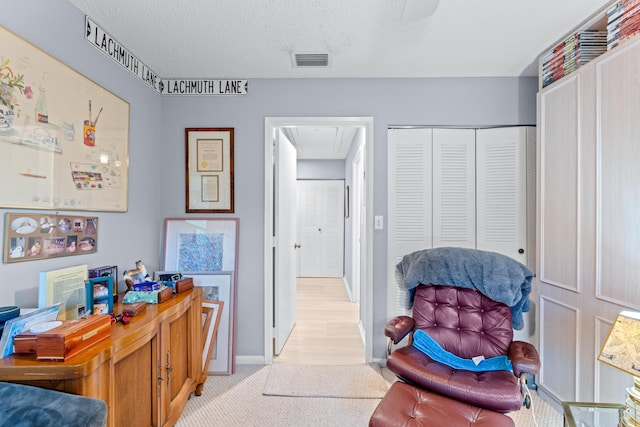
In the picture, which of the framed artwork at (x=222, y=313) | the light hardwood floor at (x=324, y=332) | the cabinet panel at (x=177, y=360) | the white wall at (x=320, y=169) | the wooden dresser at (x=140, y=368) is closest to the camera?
the wooden dresser at (x=140, y=368)

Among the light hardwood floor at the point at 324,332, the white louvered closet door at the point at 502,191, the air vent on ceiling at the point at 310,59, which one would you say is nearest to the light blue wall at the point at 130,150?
the air vent on ceiling at the point at 310,59

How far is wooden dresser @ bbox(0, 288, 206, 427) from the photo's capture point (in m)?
1.16

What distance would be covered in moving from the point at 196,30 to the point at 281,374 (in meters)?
2.62

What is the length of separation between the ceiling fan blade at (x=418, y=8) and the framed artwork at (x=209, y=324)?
7.78 feet

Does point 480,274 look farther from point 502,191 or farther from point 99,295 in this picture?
point 99,295

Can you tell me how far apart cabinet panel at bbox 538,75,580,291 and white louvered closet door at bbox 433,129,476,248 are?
50 centimetres

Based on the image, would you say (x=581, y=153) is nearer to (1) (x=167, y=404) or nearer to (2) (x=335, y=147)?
(1) (x=167, y=404)

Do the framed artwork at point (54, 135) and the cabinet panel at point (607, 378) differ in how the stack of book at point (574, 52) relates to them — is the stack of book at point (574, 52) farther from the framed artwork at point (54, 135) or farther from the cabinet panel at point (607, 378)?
the framed artwork at point (54, 135)

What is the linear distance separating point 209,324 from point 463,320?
6.25ft

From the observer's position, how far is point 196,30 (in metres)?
2.03

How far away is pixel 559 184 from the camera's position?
211 centimetres

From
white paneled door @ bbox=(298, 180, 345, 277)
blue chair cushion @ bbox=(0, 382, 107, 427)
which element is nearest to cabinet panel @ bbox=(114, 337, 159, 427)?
blue chair cushion @ bbox=(0, 382, 107, 427)

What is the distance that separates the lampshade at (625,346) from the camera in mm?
1219

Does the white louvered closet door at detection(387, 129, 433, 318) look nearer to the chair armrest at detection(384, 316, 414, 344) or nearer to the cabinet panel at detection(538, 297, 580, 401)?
the chair armrest at detection(384, 316, 414, 344)
